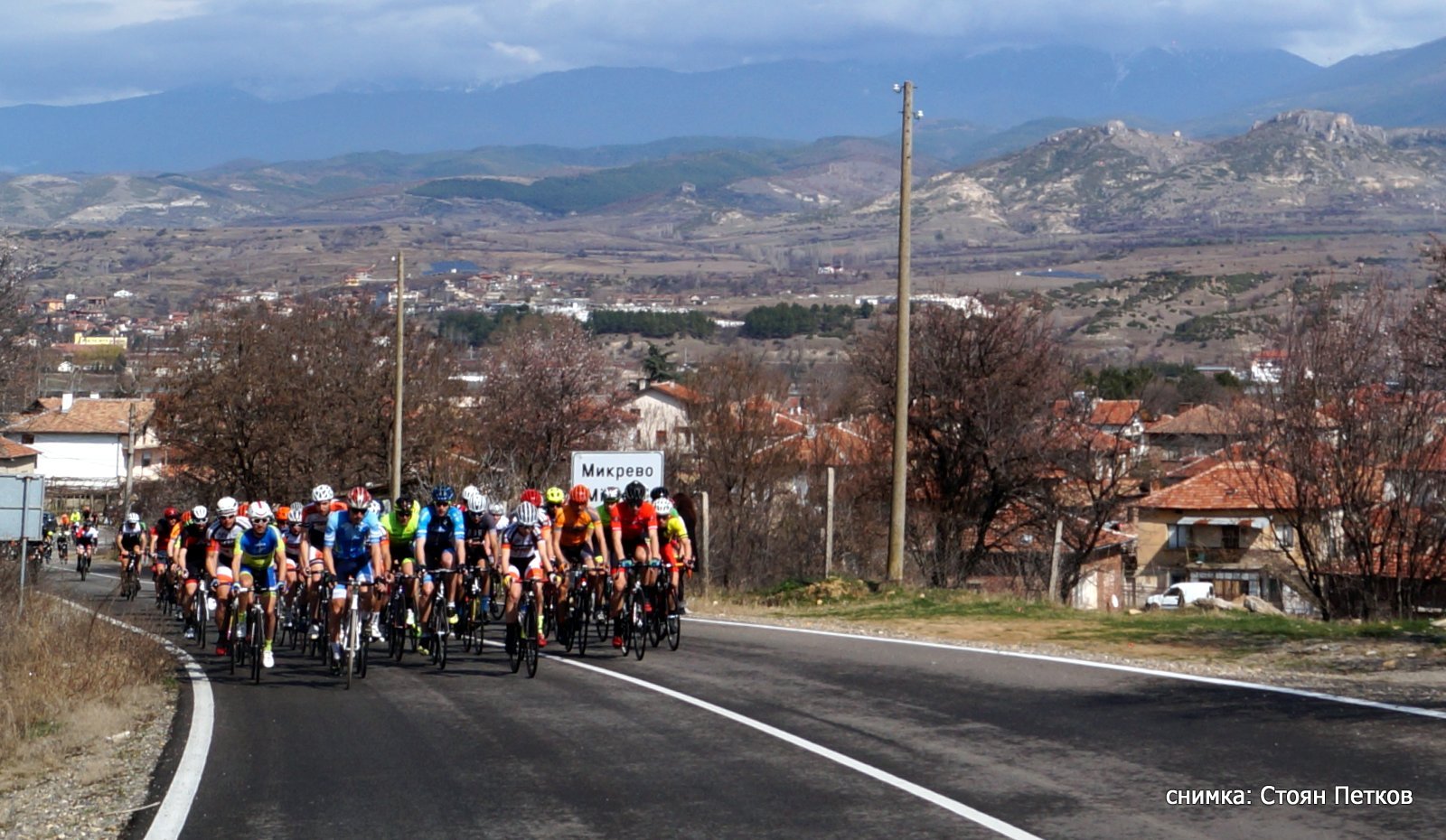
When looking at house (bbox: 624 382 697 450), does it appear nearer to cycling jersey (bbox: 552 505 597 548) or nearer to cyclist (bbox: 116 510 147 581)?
cyclist (bbox: 116 510 147 581)

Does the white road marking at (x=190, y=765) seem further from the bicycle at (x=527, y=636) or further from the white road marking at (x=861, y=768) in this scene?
the white road marking at (x=861, y=768)

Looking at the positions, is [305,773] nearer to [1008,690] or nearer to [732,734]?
[732,734]

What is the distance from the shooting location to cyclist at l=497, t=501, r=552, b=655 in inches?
650

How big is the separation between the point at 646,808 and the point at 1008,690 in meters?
5.17

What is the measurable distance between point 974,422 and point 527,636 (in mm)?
21378

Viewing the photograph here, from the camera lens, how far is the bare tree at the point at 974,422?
118 feet

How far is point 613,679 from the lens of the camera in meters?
15.5

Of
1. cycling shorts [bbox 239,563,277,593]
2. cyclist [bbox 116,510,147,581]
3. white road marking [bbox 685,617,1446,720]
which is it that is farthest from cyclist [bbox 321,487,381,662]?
cyclist [bbox 116,510,147,581]

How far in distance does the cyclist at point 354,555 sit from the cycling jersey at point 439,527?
3.56ft

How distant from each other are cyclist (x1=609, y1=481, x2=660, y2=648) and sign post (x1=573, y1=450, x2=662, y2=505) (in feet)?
37.0

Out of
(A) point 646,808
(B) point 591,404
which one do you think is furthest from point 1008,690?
(B) point 591,404

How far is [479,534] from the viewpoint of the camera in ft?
59.5

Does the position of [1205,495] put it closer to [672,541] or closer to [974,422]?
[974,422]

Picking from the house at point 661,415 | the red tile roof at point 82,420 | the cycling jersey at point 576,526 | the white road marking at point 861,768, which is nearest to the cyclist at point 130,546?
the cycling jersey at point 576,526
